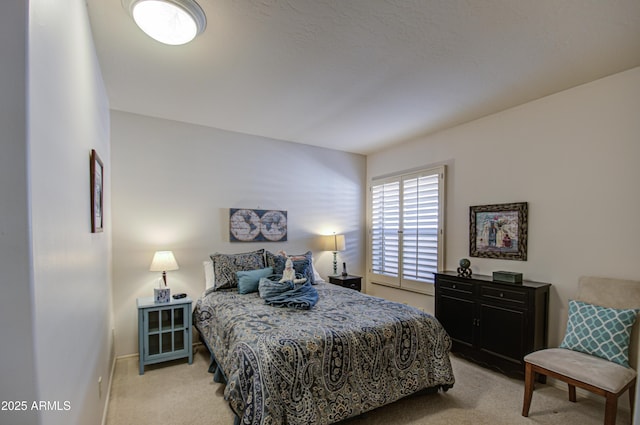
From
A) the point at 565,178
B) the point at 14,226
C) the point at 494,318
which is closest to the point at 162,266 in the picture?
the point at 14,226

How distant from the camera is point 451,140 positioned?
151 inches

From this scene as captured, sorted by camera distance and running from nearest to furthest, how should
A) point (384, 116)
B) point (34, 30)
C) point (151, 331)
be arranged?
1. point (34, 30)
2. point (151, 331)
3. point (384, 116)

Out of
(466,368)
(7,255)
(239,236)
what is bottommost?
(466,368)

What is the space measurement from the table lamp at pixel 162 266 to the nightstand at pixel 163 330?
0.07m

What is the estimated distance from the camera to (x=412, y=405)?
2424 mm

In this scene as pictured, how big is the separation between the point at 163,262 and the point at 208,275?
21.9 inches

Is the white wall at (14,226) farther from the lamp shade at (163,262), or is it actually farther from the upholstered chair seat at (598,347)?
the upholstered chair seat at (598,347)

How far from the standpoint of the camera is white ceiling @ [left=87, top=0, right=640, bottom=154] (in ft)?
5.91

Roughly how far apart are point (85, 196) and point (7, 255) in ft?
3.81

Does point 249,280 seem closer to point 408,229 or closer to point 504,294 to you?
point 408,229

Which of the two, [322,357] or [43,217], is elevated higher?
[43,217]

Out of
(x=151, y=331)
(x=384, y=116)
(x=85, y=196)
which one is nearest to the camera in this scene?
(x=85, y=196)

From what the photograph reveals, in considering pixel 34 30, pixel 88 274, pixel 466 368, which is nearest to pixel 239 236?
pixel 88 274

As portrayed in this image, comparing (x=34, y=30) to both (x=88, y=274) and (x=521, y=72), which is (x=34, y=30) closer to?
(x=88, y=274)
